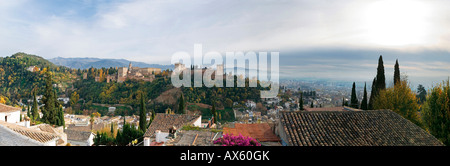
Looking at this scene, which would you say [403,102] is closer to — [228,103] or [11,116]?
[11,116]

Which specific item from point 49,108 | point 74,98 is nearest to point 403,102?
point 49,108

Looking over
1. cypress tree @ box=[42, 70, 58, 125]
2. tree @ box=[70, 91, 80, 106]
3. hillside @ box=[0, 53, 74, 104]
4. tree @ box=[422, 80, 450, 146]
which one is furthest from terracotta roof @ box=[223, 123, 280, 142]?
hillside @ box=[0, 53, 74, 104]

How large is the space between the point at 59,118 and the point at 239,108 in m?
30.3

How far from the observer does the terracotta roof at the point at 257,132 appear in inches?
275

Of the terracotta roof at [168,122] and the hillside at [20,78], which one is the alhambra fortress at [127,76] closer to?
the hillside at [20,78]

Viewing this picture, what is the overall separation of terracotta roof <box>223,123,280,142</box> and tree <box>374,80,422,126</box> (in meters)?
10.2

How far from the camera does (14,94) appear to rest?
59.7 meters

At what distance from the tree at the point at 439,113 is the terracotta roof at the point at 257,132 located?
24.7ft

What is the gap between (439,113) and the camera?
30.7 feet

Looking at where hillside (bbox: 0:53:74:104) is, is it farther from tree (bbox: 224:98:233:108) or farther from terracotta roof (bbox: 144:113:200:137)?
terracotta roof (bbox: 144:113:200:137)
